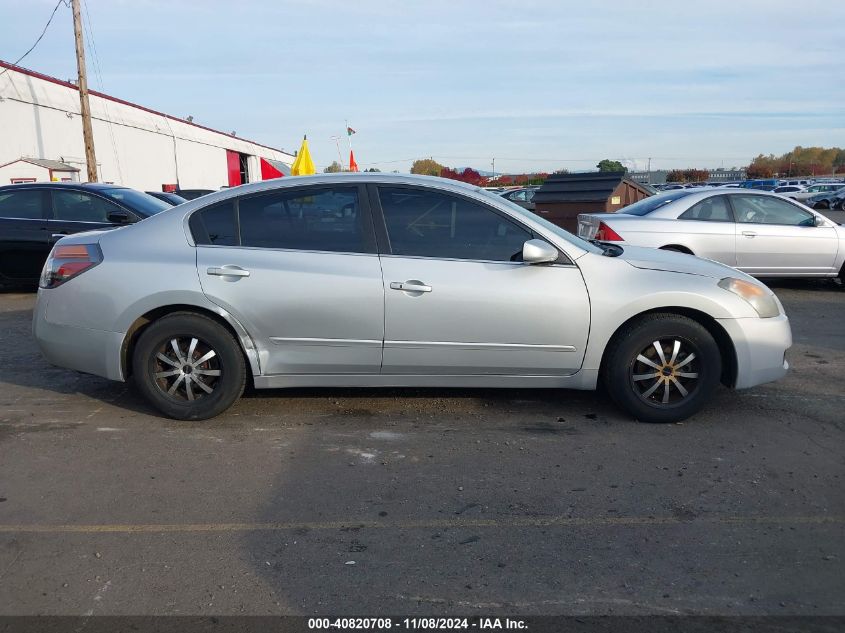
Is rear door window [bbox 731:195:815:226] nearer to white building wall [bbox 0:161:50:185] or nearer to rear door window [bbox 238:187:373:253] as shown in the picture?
rear door window [bbox 238:187:373:253]

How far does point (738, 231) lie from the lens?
30.9ft

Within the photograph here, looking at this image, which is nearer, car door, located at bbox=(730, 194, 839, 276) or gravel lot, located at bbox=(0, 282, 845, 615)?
gravel lot, located at bbox=(0, 282, 845, 615)

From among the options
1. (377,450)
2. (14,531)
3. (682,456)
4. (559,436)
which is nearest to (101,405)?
A: (14,531)

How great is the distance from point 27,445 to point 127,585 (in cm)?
197

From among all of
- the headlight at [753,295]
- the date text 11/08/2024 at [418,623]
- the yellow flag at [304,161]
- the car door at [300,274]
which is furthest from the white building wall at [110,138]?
the date text 11/08/2024 at [418,623]

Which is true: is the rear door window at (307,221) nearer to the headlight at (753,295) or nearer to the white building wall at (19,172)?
the headlight at (753,295)

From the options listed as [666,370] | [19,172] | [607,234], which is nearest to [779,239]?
[607,234]

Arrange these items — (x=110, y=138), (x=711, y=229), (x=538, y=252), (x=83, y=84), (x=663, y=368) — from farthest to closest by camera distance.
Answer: (x=110, y=138)
(x=83, y=84)
(x=711, y=229)
(x=663, y=368)
(x=538, y=252)

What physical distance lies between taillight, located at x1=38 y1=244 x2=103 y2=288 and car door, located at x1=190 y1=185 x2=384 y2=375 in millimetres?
697

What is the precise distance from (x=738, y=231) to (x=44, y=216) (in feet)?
30.3

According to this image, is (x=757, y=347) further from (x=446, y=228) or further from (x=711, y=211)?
(x=711, y=211)

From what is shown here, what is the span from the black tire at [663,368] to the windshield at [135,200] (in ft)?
23.5

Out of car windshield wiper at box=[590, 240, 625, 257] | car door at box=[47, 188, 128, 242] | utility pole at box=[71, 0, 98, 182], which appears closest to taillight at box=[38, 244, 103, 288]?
car windshield wiper at box=[590, 240, 625, 257]

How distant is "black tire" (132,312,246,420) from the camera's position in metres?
4.68
